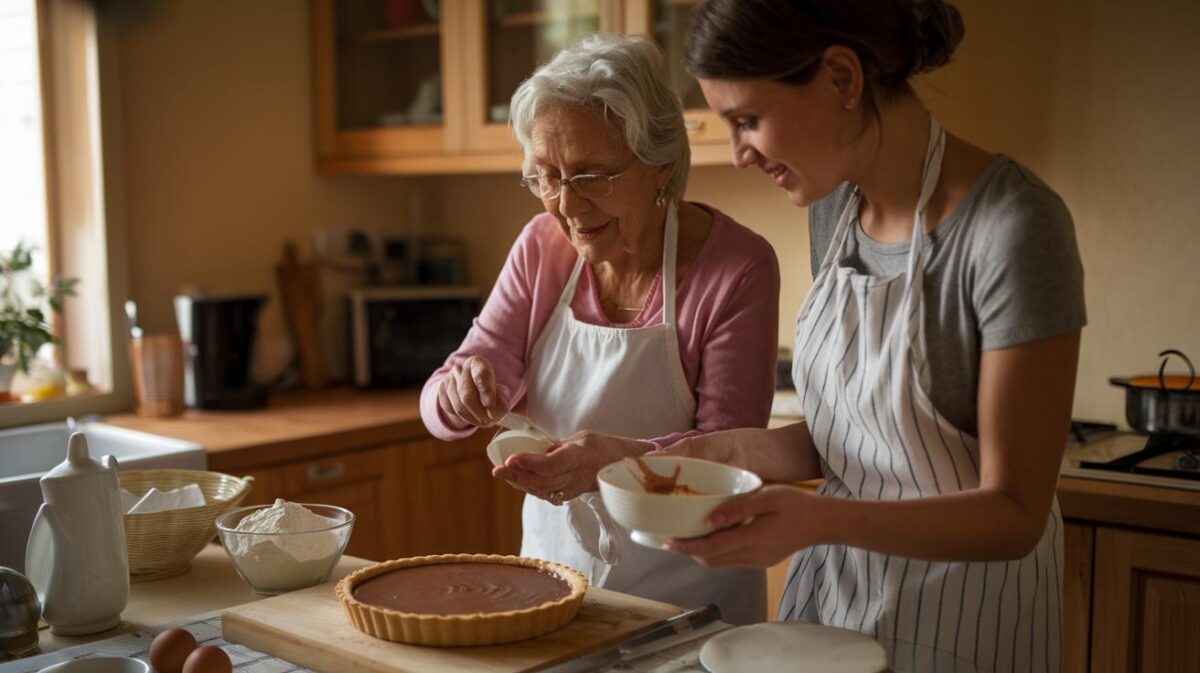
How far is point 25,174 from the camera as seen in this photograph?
279 cm

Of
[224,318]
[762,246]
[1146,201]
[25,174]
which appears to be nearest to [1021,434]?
[762,246]

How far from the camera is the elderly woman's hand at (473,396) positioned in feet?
5.31

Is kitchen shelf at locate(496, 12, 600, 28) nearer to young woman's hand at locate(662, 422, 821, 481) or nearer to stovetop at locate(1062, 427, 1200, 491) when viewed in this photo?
stovetop at locate(1062, 427, 1200, 491)

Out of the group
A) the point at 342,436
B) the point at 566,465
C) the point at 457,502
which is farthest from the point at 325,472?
the point at 566,465

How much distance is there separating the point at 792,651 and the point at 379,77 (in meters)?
2.40

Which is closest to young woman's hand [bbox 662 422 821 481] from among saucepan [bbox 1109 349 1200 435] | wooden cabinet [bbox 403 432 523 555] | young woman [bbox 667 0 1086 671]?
young woman [bbox 667 0 1086 671]

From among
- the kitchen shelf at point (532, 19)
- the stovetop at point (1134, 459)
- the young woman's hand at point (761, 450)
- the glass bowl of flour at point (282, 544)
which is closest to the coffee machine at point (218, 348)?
the kitchen shelf at point (532, 19)

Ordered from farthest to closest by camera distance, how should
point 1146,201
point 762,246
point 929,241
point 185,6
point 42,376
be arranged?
point 185,6
point 42,376
point 1146,201
point 762,246
point 929,241

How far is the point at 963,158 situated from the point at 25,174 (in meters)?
2.32

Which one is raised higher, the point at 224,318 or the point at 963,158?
the point at 963,158

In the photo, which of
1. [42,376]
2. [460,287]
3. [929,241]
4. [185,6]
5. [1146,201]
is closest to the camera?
[929,241]

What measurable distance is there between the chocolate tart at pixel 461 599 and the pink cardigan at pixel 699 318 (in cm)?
31

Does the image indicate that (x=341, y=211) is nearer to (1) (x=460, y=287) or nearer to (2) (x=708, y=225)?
(1) (x=460, y=287)

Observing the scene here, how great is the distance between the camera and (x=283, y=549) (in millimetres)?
1378
